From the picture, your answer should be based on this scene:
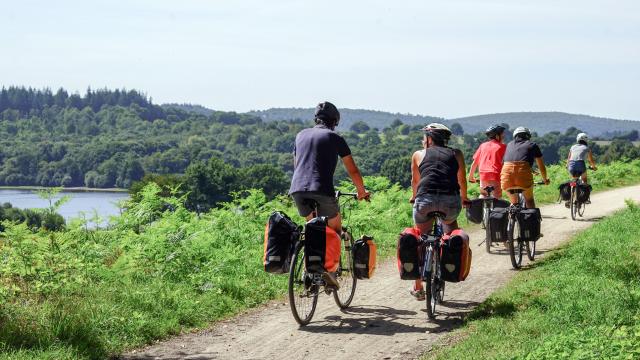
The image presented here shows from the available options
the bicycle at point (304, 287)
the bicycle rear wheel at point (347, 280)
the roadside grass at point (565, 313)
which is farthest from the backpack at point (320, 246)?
the roadside grass at point (565, 313)

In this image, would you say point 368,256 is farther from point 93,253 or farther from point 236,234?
point 236,234

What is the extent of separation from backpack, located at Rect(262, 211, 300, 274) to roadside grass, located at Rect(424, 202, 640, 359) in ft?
5.98

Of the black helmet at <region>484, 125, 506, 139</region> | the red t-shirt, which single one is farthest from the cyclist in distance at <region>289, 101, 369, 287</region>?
the red t-shirt

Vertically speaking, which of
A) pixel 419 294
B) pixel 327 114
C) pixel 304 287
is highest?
pixel 327 114

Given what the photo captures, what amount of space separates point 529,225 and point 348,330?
14.5 ft

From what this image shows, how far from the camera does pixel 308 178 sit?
25.0 feet

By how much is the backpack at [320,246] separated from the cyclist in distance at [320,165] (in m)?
0.22

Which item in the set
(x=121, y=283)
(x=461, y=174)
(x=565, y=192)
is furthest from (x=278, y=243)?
(x=565, y=192)

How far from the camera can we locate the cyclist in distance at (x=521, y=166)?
38.7 ft

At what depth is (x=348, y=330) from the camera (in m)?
7.73

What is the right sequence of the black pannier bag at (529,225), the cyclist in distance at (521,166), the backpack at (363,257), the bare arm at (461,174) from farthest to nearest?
the cyclist in distance at (521,166) → the black pannier bag at (529,225) → the backpack at (363,257) → the bare arm at (461,174)

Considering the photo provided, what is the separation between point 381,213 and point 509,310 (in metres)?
9.77

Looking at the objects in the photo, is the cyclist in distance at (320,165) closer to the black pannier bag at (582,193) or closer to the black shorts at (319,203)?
the black shorts at (319,203)

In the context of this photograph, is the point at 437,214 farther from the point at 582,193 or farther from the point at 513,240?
the point at 582,193
